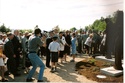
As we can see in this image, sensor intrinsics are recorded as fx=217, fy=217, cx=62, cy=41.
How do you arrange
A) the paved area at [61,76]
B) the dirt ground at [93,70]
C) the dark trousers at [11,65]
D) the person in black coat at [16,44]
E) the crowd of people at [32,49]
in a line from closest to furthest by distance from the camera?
the crowd of people at [32,49] → the dirt ground at [93,70] → the paved area at [61,76] → the dark trousers at [11,65] → the person in black coat at [16,44]

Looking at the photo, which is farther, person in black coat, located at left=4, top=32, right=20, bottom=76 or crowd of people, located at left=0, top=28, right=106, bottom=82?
person in black coat, located at left=4, top=32, right=20, bottom=76

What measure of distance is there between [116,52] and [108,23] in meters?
1.58

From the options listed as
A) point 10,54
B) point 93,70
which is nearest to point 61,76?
point 93,70

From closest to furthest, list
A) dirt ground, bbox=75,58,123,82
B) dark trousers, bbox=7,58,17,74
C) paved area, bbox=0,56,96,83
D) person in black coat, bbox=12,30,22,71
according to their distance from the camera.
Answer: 1. dirt ground, bbox=75,58,123,82
2. paved area, bbox=0,56,96,83
3. dark trousers, bbox=7,58,17,74
4. person in black coat, bbox=12,30,22,71

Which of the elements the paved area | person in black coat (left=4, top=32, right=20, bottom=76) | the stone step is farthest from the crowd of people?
the stone step

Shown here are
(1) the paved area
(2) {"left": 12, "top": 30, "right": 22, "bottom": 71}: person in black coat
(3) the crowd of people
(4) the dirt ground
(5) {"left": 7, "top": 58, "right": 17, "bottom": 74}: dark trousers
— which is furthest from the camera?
(2) {"left": 12, "top": 30, "right": 22, "bottom": 71}: person in black coat

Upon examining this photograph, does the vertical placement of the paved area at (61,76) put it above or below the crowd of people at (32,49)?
below

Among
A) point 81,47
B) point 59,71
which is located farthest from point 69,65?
point 81,47

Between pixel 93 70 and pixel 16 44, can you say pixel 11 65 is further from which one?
pixel 93 70

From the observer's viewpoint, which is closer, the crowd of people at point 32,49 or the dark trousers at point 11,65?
the crowd of people at point 32,49

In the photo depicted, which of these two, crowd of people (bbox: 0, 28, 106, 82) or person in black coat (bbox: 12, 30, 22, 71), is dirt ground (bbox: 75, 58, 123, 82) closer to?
crowd of people (bbox: 0, 28, 106, 82)

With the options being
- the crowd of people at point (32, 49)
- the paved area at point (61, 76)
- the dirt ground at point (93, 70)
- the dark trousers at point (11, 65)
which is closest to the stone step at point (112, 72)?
the dirt ground at point (93, 70)

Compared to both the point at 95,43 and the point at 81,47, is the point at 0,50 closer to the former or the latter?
the point at 95,43

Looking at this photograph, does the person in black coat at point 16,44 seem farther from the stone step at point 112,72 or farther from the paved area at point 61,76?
the stone step at point 112,72
